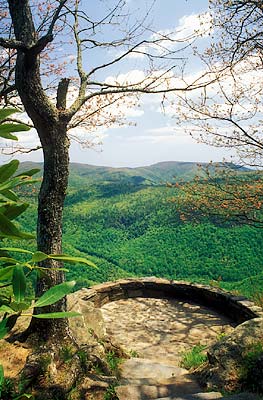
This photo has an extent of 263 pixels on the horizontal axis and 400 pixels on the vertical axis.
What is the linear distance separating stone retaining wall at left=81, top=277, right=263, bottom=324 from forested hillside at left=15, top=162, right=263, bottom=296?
1874 millimetres

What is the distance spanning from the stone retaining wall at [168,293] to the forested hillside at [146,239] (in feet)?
6.15

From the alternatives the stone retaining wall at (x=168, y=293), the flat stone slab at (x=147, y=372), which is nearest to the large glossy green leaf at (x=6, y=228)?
the flat stone slab at (x=147, y=372)

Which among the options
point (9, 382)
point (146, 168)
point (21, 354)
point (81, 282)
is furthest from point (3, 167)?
point (146, 168)

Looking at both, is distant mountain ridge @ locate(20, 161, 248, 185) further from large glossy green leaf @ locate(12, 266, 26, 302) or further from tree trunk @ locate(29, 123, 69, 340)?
large glossy green leaf @ locate(12, 266, 26, 302)

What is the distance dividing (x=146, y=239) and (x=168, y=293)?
10.8m

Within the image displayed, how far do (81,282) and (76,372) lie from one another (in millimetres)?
9295

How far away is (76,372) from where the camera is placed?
3445 millimetres

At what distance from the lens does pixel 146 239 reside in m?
18.6

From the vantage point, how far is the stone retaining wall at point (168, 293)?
6.56 meters

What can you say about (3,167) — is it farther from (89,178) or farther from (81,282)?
(89,178)

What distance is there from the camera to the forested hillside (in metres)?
14.0

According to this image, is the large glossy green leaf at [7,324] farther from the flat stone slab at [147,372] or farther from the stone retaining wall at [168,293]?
the stone retaining wall at [168,293]

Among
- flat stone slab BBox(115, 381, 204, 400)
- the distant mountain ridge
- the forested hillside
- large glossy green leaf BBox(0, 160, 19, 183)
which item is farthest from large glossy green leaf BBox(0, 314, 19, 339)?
the distant mountain ridge

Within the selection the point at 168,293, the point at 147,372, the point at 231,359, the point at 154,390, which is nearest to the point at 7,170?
the point at 154,390
